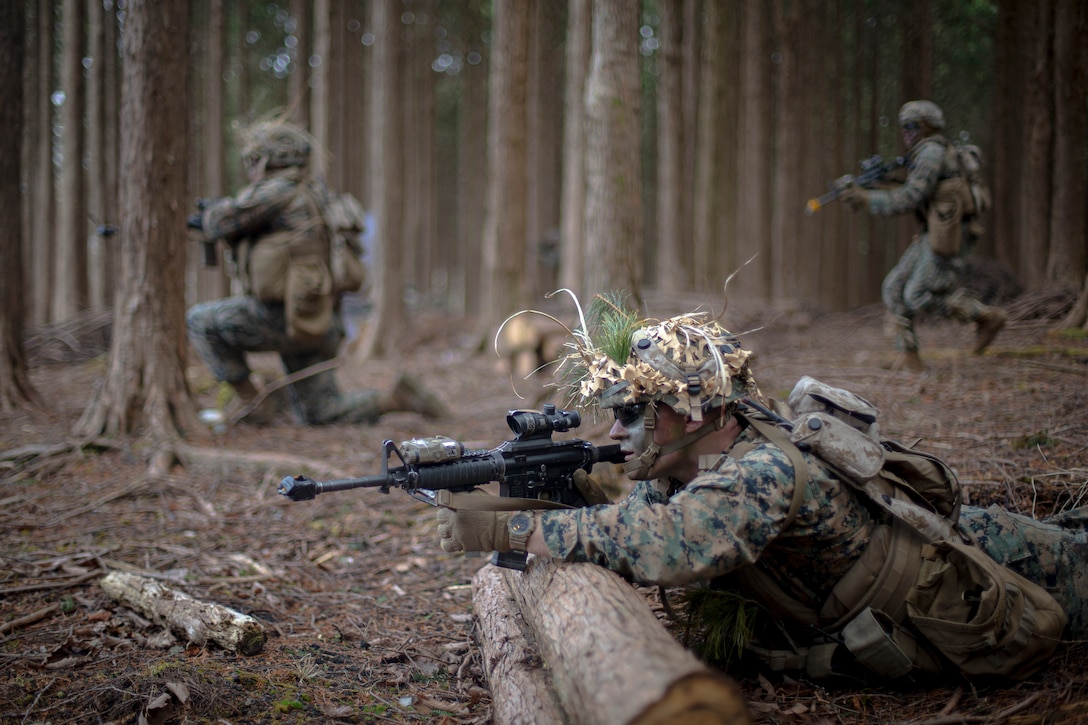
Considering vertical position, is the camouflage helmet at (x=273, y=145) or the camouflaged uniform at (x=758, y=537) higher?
the camouflage helmet at (x=273, y=145)

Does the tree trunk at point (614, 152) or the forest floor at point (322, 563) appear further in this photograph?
the tree trunk at point (614, 152)

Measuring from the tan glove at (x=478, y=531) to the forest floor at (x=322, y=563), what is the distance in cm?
70

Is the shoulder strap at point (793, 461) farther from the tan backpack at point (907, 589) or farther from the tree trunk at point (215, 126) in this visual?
the tree trunk at point (215, 126)

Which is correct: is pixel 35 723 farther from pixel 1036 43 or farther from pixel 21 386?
pixel 1036 43

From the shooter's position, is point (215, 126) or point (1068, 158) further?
A: point (215, 126)

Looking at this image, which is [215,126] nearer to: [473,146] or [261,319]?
[473,146]

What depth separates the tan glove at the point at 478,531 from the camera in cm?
259

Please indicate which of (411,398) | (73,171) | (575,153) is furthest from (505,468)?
(73,171)

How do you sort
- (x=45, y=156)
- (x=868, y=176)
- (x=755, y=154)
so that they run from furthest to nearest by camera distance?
(x=755, y=154) → (x=45, y=156) → (x=868, y=176)

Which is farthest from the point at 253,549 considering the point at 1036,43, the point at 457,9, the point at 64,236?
the point at 457,9

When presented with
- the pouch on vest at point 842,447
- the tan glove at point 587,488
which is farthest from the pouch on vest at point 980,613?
the tan glove at point 587,488

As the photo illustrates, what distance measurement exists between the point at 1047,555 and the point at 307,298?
5867mm

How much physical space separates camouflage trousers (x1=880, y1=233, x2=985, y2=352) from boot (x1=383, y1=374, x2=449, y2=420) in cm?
471

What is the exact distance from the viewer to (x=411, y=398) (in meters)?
7.78
